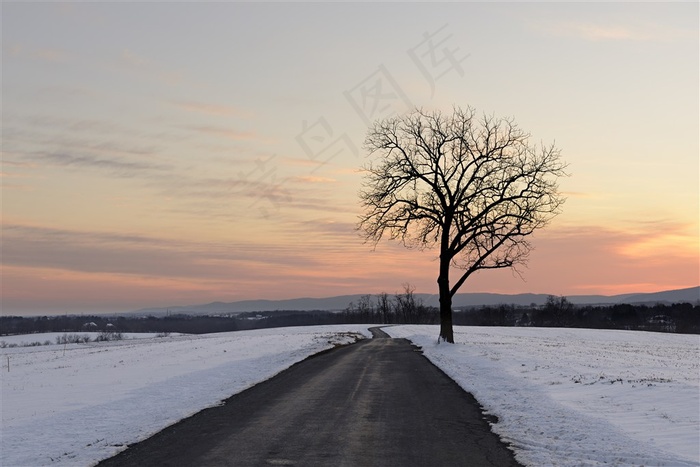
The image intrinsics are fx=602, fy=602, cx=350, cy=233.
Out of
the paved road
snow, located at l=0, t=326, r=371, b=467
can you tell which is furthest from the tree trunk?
the paved road

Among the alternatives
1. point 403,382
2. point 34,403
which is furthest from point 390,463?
point 34,403

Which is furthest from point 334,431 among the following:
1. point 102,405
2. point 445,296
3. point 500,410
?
point 445,296

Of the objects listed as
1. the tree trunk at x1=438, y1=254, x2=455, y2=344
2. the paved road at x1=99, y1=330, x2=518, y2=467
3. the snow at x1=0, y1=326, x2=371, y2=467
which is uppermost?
the tree trunk at x1=438, y1=254, x2=455, y2=344

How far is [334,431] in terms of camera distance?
12.1 meters

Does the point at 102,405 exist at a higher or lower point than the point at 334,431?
lower

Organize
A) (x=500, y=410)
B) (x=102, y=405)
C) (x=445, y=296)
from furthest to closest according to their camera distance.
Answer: (x=445, y=296) → (x=102, y=405) → (x=500, y=410)

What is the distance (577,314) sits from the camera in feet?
564

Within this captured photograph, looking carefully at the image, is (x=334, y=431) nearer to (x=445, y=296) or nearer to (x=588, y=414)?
(x=588, y=414)

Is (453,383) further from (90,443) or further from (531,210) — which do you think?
(531,210)

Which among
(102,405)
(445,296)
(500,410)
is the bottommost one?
(102,405)

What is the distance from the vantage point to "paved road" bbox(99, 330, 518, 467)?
32.8 feet

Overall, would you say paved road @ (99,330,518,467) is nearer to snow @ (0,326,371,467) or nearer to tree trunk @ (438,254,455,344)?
snow @ (0,326,371,467)

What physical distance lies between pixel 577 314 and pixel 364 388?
167 m

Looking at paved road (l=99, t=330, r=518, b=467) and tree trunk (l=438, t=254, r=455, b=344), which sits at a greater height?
tree trunk (l=438, t=254, r=455, b=344)
